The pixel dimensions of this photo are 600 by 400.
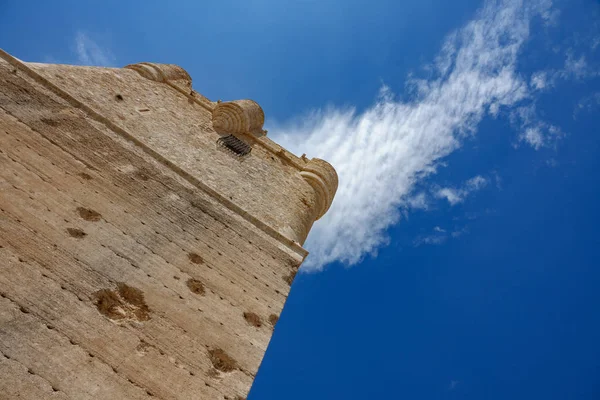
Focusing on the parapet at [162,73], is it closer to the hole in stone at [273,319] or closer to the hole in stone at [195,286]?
the hole in stone at [195,286]

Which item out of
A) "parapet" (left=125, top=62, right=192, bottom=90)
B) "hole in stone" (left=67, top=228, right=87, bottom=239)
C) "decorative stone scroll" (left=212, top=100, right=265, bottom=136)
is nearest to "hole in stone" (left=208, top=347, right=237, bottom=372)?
"hole in stone" (left=67, top=228, right=87, bottom=239)

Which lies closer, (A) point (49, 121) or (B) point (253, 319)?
(B) point (253, 319)

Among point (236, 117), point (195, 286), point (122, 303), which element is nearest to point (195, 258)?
point (195, 286)

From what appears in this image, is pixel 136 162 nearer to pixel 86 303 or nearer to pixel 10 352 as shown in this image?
pixel 86 303

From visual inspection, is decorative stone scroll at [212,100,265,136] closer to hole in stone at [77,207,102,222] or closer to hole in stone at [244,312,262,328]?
hole in stone at [77,207,102,222]

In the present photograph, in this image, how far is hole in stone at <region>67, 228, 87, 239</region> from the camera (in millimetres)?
4140

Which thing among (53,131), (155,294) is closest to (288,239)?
(155,294)

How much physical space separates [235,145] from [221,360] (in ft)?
18.3

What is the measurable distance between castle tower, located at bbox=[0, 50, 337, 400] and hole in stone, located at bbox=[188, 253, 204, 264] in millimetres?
15

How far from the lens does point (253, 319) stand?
4770mm

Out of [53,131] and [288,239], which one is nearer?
[53,131]

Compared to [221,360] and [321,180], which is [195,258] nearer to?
[221,360]

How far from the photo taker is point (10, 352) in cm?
290

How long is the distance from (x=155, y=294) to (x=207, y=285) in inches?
26.8
